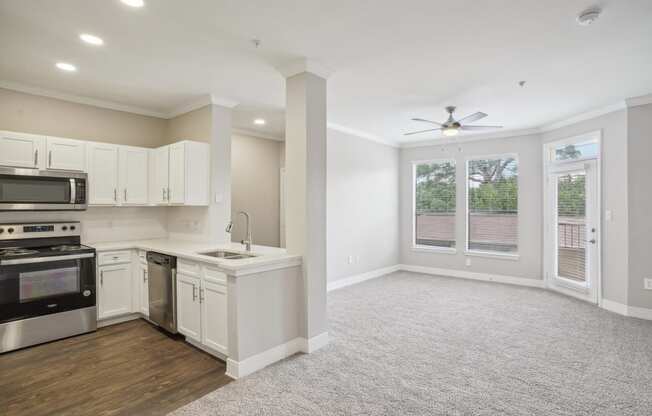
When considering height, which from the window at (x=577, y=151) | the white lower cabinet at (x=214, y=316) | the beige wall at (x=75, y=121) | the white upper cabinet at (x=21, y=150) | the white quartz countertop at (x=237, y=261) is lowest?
the white lower cabinet at (x=214, y=316)

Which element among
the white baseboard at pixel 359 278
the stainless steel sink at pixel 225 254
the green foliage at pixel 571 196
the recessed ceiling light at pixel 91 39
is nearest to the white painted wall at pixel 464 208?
the green foliage at pixel 571 196

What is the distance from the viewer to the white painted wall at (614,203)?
4.52 metres

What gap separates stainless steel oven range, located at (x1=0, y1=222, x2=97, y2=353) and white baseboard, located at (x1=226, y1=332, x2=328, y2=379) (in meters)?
2.00

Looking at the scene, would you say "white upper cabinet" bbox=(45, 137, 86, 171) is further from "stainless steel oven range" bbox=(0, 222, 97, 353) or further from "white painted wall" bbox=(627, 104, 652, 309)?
"white painted wall" bbox=(627, 104, 652, 309)

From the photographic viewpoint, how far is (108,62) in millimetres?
3283

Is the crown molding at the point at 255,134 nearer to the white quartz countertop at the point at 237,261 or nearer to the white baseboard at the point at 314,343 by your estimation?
the white quartz countertop at the point at 237,261

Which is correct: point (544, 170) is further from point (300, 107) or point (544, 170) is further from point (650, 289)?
point (300, 107)

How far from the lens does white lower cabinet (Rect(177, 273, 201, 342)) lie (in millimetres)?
3264

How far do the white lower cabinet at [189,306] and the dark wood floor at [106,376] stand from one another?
180 millimetres

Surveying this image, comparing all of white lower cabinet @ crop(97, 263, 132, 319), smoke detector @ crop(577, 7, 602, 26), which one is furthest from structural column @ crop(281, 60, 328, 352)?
white lower cabinet @ crop(97, 263, 132, 319)

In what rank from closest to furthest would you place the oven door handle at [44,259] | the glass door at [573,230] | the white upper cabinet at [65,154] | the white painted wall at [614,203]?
the oven door handle at [44,259] → the white upper cabinet at [65,154] → the white painted wall at [614,203] → the glass door at [573,230]

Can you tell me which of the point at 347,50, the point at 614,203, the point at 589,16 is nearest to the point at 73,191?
the point at 347,50

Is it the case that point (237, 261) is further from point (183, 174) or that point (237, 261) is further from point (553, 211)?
Result: point (553, 211)

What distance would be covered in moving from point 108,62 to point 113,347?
279 cm
